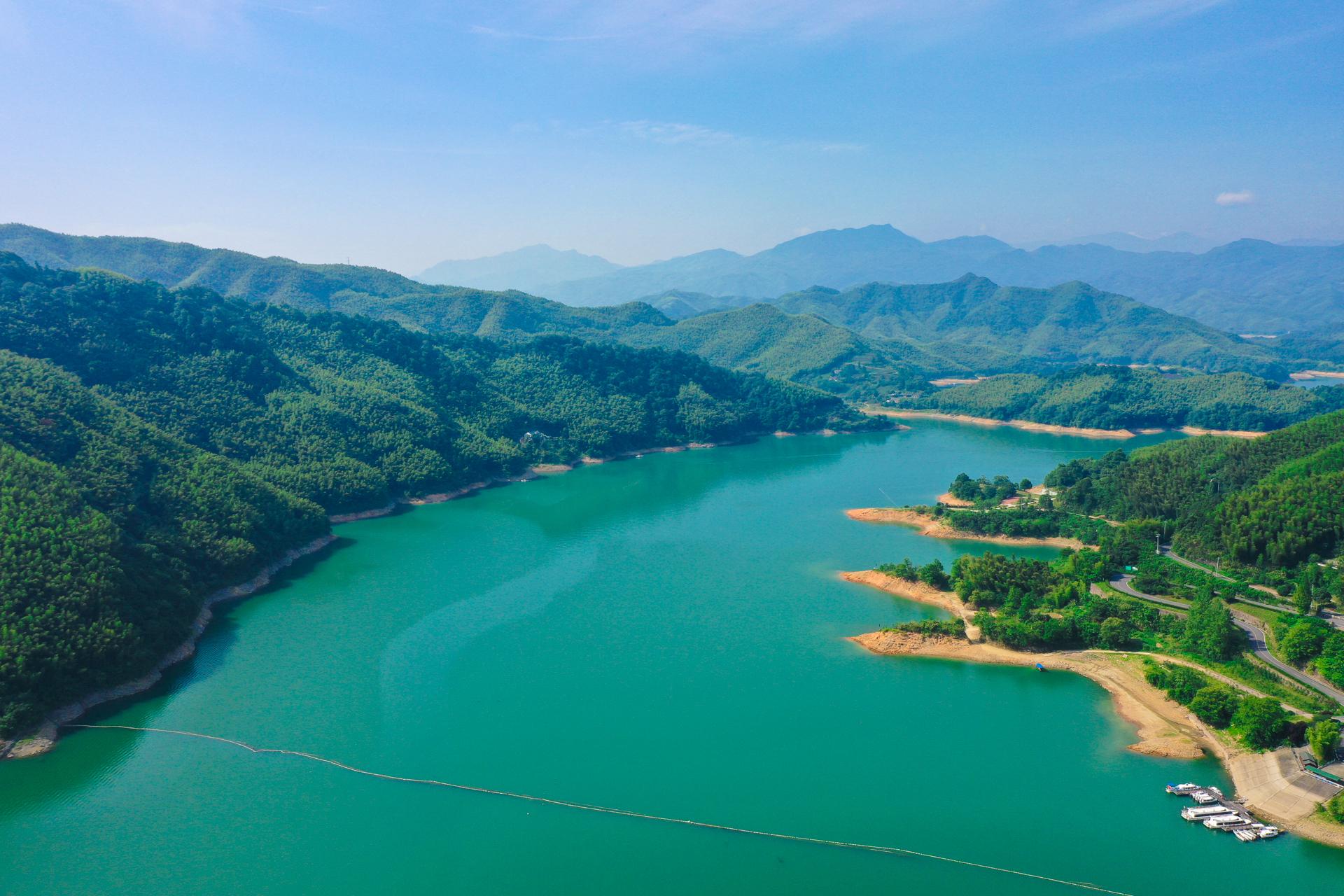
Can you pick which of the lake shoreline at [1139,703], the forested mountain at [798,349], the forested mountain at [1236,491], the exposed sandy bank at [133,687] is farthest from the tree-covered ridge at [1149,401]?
the exposed sandy bank at [133,687]

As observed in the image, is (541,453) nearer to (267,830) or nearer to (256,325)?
(256,325)

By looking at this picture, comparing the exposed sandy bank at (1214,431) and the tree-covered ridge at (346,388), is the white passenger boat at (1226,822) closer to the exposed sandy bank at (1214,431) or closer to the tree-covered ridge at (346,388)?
the tree-covered ridge at (346,388)

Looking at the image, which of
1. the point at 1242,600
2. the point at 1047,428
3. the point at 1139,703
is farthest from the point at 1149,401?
the point at 1139,703

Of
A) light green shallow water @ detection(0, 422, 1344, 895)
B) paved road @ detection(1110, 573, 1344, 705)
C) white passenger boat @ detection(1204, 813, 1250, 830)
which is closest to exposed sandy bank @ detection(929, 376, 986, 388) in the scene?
paved road @ detection(1110, 573, 1344, 705)

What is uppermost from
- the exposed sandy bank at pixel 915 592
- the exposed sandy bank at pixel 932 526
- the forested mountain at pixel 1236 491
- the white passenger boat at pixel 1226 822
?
the forested mountain at pixel 1236 491

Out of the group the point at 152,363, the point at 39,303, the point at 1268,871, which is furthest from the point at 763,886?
the point at 39,303
